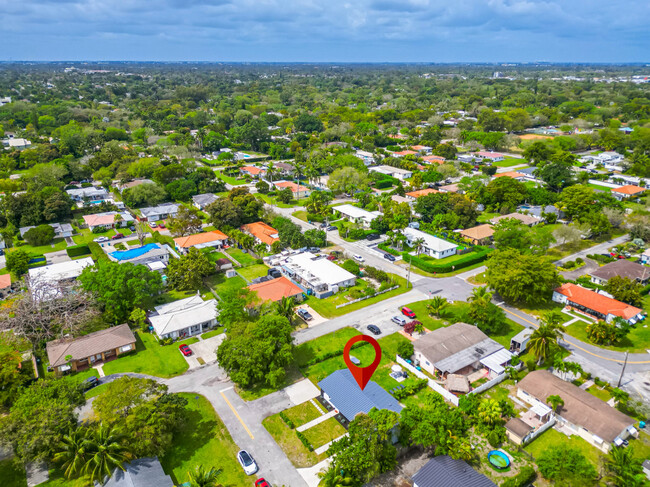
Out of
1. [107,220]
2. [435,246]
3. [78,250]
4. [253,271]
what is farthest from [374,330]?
[107,220]

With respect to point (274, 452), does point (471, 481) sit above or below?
above

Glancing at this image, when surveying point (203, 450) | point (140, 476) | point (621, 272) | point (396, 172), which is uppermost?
point (396, 172)

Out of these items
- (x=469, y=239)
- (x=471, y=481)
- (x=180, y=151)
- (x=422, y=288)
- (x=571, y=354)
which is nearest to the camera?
(x=471, y=481)

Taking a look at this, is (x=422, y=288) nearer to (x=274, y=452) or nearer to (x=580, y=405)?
(x=580, y=405)

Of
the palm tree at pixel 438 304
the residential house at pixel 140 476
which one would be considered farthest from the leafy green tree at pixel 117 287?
the palm tree at pixel 438 304

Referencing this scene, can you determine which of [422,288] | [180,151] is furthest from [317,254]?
[180,151]

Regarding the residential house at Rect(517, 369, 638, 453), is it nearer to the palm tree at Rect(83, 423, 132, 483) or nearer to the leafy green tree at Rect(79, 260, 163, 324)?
the palm tree at Rect(83, 423, 132, 483)

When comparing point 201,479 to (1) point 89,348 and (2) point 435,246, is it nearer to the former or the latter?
(1) point 89,348
